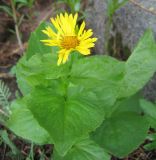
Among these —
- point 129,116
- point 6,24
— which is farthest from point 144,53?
point 6,24

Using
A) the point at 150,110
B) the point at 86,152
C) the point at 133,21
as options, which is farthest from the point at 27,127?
the point at 133,21

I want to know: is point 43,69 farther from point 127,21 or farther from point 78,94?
point 127,21

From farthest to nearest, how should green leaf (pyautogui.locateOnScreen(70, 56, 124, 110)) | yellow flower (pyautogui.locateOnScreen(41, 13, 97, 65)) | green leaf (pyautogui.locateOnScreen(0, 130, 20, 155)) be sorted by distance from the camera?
green leaf (pyautogui.locateOnScreen(0, 130, 20, 155)) → green leaf (pyautogui.locateOnScreen(70, 56, 124, 110)) → yellow flower (pyautogui.locateOnScreen(41, 13, 97, 65))

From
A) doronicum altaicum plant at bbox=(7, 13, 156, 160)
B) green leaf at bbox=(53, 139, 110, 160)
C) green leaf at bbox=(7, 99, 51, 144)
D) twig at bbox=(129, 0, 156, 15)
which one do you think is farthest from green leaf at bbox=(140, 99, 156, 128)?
twig at bbox=(129, 0, 156, 15)

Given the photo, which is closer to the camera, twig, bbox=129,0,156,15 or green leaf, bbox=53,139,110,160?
green leaf, bbox=53,139,110,160

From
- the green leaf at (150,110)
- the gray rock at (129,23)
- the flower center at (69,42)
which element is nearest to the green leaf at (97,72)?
the flower center at (69,42)

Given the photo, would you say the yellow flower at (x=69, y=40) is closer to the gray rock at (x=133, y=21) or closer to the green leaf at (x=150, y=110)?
the green leaf at (x=150, y=110)

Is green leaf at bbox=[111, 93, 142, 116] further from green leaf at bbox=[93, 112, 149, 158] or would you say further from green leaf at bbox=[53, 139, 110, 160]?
green leaf at bbox=[53, 139, 110, 160]
